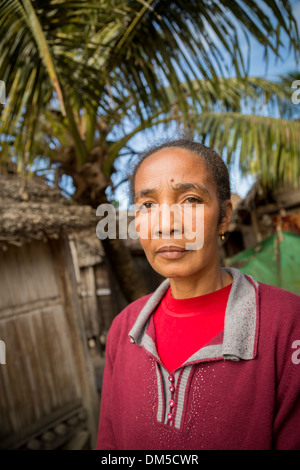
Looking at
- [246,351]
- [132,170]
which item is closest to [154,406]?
[246,351]

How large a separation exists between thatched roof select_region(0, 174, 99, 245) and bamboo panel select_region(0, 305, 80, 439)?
95 centimetres

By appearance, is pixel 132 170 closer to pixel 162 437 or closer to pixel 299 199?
pixel 162 437

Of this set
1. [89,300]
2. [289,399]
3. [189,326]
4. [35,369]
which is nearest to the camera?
[289,399]

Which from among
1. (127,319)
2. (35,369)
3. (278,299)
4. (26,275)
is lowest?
(35,369)

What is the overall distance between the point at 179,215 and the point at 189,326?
373 mm

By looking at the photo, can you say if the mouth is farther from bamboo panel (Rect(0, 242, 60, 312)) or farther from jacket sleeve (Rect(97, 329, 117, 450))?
bamboo panel (Rect(0, 242, 60, 312))

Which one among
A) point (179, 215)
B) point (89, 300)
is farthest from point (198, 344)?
point (89, 300)

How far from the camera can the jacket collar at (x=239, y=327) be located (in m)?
0.92

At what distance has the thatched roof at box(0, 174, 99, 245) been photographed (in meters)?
3.08

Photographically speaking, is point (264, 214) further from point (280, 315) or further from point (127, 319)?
point (280, 315)

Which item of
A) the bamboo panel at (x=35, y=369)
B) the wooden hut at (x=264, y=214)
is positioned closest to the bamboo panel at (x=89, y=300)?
the wooden hut at (x=264, y=214)

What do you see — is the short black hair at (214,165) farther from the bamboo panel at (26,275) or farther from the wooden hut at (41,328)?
the bamboo panel at (26,275)

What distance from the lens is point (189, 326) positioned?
42.6 inches

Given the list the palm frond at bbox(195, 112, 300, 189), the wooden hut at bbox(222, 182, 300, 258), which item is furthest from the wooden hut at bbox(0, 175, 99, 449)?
the wooden hut at bbox(222, 182, 300, 258)
